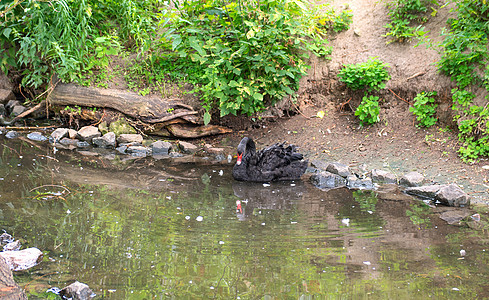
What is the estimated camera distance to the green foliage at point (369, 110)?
725 cm

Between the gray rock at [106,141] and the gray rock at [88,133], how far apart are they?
0.46 ft

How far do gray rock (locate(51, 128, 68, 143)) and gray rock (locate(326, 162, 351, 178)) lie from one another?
17.3 feet

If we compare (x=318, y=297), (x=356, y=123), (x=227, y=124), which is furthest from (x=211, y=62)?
(x=318, y=297)

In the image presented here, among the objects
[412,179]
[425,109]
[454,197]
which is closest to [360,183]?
[412,179]

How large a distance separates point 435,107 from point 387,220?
337cm

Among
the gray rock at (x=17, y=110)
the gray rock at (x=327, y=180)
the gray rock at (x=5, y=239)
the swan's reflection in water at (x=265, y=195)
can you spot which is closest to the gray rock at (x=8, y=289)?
the gray rock at (x=5, y=239)

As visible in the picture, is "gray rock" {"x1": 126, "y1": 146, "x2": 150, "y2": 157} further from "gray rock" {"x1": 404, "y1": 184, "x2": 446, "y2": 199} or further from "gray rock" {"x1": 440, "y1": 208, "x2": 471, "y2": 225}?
"gray rock" {"x1": 440, "y1": 208, "x2": 471, "y2": 225}

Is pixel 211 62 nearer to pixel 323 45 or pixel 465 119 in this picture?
pixel 323 45

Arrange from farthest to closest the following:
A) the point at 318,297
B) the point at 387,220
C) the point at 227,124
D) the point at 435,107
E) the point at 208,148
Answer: the point at 227,124
the point at 208,148
the point at 435,107
the point at 387,220
the point at 318,297

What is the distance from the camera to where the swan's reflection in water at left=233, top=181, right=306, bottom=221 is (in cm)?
499

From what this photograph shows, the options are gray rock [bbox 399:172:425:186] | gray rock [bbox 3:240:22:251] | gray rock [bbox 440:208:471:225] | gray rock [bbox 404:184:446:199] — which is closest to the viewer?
gray rock [bbox 3:240:22:251]

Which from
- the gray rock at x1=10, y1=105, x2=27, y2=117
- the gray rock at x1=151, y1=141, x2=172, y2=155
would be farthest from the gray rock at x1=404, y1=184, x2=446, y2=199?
the gray rock at x1=10, y1=105, x2=27, y2=117

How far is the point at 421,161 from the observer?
6.46 meters

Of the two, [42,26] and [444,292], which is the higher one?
[42,26]
